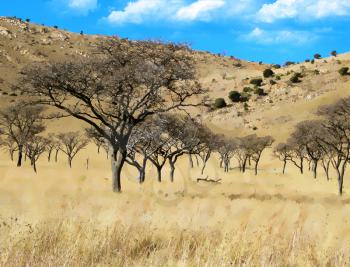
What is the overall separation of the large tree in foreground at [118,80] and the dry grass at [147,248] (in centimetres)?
1498

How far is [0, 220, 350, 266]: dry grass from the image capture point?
670 centimetres

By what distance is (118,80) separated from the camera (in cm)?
2341

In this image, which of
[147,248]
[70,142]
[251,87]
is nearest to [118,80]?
[147,248]

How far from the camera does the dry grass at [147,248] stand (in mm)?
6695

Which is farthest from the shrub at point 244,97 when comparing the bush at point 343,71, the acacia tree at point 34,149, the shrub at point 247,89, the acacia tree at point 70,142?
the acacia tree at point 34,149

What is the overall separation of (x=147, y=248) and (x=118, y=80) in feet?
52.8

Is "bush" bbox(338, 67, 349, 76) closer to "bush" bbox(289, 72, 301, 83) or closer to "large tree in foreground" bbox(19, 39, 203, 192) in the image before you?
"bush" bbox(289, 72, 301, 83)

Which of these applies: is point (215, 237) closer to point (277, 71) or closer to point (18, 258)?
point (18, 258)

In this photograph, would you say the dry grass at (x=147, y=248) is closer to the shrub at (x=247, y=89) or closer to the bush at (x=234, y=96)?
the bush at (x=234, y=96)

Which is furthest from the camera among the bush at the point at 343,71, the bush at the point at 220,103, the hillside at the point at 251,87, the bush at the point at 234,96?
the bush at the point at 234,96

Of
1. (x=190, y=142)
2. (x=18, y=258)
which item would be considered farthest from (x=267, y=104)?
(x=18, y=258)

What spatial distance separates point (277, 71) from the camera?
146375mm

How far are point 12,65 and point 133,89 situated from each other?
137905mm

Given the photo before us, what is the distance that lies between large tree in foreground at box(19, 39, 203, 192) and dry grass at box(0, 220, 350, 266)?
14984 mm
